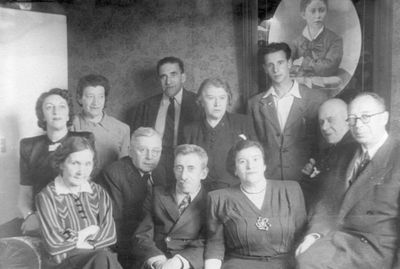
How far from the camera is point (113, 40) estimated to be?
1700 mm

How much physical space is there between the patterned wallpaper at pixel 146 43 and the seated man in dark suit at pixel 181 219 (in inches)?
8.9

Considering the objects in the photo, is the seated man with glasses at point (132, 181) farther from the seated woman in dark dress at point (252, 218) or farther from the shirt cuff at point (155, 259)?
the seated woman in dark dress at point (252, 218)

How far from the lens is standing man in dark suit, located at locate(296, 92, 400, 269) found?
1.57 metres

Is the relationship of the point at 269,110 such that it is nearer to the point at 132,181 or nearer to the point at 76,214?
the point at 132,181

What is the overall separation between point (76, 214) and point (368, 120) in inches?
37.9

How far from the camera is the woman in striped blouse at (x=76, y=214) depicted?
1.67 meters

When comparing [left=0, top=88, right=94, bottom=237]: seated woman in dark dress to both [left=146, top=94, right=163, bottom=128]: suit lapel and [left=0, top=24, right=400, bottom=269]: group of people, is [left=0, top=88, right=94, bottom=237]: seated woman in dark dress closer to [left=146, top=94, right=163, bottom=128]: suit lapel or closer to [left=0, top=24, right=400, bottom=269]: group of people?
[left=0, top=24, right=400, bottom=269]: group of people

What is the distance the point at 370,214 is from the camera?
158cm

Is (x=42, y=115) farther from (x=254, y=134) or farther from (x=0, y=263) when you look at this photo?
(x=254, y=134)

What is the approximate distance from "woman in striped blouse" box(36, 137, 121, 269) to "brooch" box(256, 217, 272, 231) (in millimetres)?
470

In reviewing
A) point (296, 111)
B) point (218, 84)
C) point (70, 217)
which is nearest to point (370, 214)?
point (296, 111)

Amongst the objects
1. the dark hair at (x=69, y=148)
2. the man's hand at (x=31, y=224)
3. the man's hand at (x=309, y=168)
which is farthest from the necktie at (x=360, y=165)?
the man's hand at (x=31, y=224)

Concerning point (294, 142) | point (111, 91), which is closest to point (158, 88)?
point (111, 91)

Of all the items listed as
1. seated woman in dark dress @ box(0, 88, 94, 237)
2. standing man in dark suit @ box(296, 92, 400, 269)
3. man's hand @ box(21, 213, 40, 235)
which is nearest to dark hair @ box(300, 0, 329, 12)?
standing man in dark suit @ box(296, 92, 400, 269)
